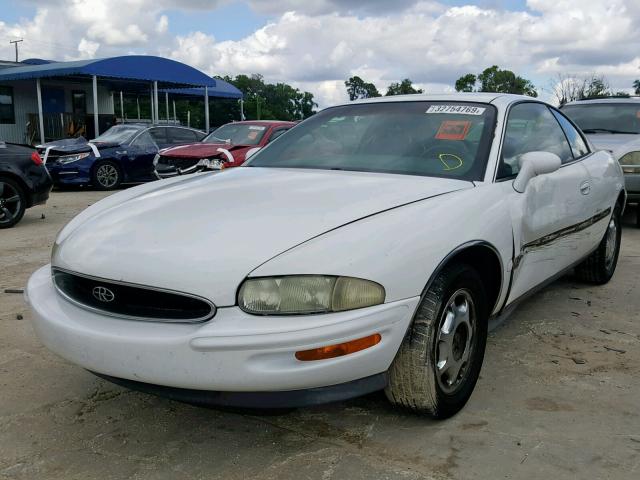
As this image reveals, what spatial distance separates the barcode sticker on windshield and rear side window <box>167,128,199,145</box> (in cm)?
1053

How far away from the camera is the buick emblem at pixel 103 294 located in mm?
2336

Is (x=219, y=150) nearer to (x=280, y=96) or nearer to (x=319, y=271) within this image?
(x=319, y=271)

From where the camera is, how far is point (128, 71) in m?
20.1

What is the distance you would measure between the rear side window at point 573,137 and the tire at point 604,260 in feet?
2.25

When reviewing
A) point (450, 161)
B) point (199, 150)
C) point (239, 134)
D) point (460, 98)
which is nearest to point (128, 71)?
point (239, 134)

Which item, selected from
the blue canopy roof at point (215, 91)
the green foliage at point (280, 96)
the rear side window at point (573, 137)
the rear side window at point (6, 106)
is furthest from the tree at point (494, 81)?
Answer: the green foliage at point (280, 96)

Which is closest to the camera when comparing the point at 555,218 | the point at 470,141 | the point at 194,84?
the point at 470,141

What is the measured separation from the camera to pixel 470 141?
3.23 meters

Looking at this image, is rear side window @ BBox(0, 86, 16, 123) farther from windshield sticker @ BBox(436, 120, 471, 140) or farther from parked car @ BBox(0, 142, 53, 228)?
windshield sticker @ BBox(436, 120, 471, 140)

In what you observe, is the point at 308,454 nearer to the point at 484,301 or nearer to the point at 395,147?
the point at 484,301

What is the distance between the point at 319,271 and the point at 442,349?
2.47 feet

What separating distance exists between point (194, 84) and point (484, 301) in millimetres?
21220

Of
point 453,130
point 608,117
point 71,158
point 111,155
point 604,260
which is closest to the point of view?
point 453,130

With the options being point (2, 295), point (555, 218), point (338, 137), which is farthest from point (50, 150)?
point (555, 218)
